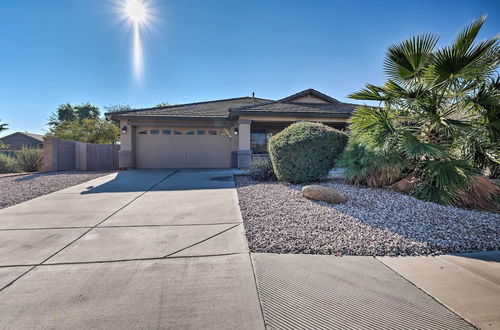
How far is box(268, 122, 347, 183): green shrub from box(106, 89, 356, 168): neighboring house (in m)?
5.83

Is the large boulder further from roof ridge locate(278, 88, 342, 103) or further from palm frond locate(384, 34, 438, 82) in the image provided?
roof ridge locate(278, 88, 342, 103)

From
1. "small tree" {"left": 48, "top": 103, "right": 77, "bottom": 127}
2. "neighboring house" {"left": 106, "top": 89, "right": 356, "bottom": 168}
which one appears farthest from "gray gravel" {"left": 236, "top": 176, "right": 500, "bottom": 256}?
"small tree" {"left": 48, "top": 103, "right": 77, "bottom": 127}

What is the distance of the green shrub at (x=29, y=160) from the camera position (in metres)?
11.3

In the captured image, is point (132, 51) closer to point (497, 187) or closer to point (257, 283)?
point (257, 283)

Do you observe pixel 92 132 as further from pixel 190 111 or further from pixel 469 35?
pixel 469 35

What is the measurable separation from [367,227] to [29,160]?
15.9 meters

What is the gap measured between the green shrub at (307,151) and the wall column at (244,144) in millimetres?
5707

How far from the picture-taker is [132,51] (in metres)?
10.9

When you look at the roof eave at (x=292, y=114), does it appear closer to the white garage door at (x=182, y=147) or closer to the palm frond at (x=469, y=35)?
the white garage door at (x=182, y=147)

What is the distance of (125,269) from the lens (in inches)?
92.3

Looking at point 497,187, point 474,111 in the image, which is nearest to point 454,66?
point 474,111

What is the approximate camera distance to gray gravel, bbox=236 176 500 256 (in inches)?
113

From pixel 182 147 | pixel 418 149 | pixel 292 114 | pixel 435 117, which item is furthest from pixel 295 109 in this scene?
pixel 418 149

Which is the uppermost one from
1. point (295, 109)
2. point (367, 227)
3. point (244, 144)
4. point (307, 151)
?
point (295, 109)
